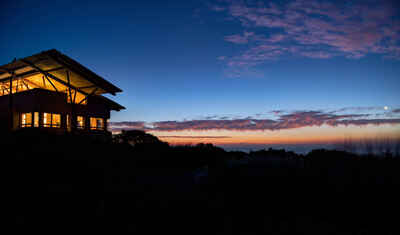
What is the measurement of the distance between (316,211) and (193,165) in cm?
955

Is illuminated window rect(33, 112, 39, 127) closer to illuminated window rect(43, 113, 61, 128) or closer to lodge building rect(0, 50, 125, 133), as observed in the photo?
lodge building rect(0, 50, 125, 133)

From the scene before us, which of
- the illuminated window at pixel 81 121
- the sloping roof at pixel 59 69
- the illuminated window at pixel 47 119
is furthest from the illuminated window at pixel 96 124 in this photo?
the illuminated window at pixel 47 119

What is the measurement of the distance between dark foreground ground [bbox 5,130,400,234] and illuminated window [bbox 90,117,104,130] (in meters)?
18.6

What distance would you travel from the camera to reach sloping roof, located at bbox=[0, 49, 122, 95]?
736 inches

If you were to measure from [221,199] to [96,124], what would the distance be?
→ 24620mm

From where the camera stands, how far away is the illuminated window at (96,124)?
26516 mm

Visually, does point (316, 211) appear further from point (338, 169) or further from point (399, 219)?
point (338, 169)

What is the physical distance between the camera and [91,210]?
18.5 feet

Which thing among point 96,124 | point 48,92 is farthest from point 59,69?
point 96,124

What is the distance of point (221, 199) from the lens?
6305 mm

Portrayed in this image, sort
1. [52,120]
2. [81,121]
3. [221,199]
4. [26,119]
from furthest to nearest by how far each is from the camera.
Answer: [81,121]
[52,120]
[26,119]
[221,199]

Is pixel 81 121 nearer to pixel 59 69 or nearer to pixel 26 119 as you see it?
pixel 26 119

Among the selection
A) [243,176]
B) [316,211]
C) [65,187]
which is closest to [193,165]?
[243,176]

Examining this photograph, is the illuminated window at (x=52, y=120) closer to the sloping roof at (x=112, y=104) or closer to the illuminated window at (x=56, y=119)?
the illuminated window at (x=56, y=119)
